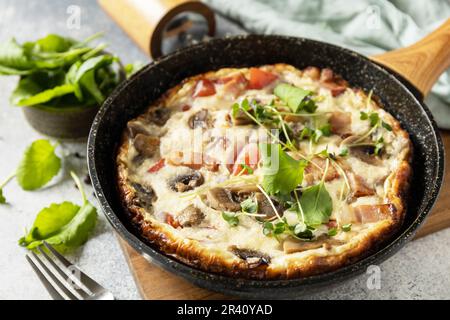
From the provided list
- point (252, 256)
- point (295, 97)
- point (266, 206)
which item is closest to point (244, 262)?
point (252, 256)

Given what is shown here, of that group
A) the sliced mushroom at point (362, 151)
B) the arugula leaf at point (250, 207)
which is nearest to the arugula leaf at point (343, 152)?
the sliced mushroom at point (362, 151)

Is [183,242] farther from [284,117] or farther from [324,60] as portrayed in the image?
[324,60]

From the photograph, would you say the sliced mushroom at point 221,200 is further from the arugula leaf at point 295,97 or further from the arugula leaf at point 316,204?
the arugula leaf at point 295,97

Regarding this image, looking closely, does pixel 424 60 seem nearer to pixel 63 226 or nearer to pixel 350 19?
pixel 350 19

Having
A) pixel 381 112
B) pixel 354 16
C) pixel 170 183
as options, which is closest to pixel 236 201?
pixel 170 183

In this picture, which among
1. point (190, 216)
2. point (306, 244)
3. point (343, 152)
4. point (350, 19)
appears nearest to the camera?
point (306, 244)

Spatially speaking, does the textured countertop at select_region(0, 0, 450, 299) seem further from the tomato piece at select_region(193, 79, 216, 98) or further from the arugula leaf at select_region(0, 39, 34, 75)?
the tomato piece at select_region(193, 79, 216, 98)

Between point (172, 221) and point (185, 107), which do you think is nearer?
point (172, 221)
